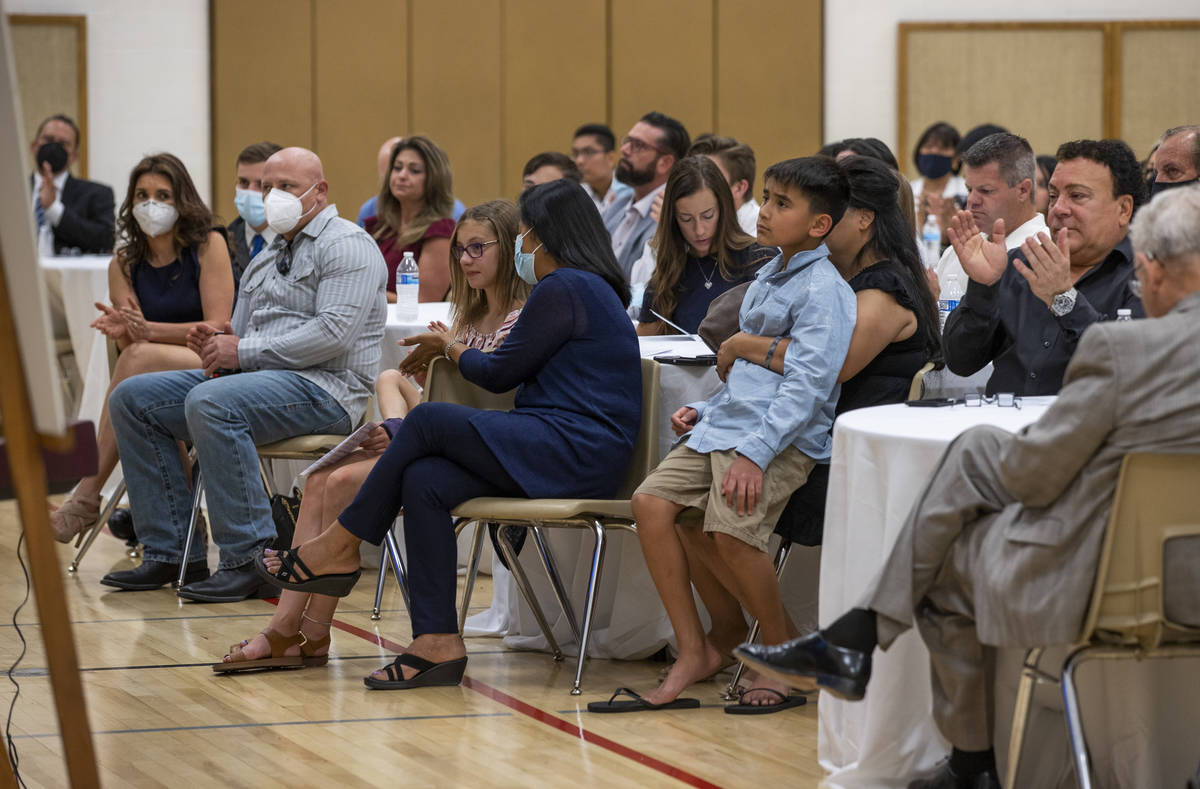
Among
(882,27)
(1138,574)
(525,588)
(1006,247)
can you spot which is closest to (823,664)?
Answer: (1138,574)

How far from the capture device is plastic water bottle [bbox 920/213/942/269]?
731 centimetres

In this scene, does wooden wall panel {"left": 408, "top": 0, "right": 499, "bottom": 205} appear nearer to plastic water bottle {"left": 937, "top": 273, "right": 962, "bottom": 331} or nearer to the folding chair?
plastic water bottle {"left": 937, "top": 273, "right": 962, "bottom": 331}

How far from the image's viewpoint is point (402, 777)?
116 inches

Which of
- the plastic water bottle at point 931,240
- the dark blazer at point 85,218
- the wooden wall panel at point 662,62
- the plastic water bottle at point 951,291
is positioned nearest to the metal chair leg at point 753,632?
the plastic water bottle at point 951,291

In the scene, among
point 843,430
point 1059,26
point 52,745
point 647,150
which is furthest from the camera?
point 1059,26

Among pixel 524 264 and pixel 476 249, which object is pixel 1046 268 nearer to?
pixel 524 264

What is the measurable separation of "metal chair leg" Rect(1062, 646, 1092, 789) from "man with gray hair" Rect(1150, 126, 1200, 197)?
7.34 feet

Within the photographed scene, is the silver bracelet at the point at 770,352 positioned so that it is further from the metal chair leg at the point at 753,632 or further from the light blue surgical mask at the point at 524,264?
the light blue surgical mask at the point at 524,264

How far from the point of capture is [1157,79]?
33.2ft

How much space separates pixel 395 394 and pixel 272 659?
35.1 inches

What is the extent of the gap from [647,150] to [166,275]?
237cm

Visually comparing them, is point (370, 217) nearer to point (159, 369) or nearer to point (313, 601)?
point (159, 369)

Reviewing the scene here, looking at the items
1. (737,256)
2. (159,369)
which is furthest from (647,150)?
(159,369)

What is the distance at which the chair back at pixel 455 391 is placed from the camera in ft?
13.0
